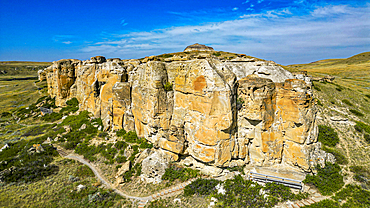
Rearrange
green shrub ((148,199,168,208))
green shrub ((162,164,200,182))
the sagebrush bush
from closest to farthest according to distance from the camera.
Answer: green shrub ((148,199,168,208))
the sagebrush bush
green shrub ((162,164,200,182))

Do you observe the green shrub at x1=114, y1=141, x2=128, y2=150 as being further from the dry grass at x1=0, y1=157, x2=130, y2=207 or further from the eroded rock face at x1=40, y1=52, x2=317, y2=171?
the dry grass at x1=0, y1=157, x2=130, y2=207

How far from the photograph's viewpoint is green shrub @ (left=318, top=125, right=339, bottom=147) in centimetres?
2385

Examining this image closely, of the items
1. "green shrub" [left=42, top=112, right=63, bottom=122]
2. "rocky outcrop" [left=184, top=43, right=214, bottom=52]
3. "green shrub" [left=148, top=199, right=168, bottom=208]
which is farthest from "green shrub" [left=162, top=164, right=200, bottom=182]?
"green shrub" [left=42, top=112, right=63, bottom=122]

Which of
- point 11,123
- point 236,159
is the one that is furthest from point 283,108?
point 11,123

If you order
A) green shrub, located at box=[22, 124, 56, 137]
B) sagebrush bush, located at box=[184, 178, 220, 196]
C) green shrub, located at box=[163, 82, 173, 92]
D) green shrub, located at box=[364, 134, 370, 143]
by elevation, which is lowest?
sagebrush bush, located at box=[184, 178, 220, 196]

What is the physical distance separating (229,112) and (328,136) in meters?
19.0

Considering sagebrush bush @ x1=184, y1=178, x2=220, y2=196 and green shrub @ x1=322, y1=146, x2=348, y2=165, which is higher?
green shrub @ x1=322, y1=146, x2=348, y2=165

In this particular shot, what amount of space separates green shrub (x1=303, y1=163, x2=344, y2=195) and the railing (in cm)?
151

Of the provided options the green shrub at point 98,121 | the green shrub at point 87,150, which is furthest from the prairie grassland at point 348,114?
the green shrub at point 98,121

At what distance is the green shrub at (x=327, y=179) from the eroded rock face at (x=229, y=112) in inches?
58.8

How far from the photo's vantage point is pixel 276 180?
60.6 ft

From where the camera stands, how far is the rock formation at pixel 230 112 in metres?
18.2

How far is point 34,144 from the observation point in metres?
27.9

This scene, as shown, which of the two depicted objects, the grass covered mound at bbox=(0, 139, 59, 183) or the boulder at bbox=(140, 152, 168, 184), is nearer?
the boulder at bbox=(140, 152, 168, 184)
